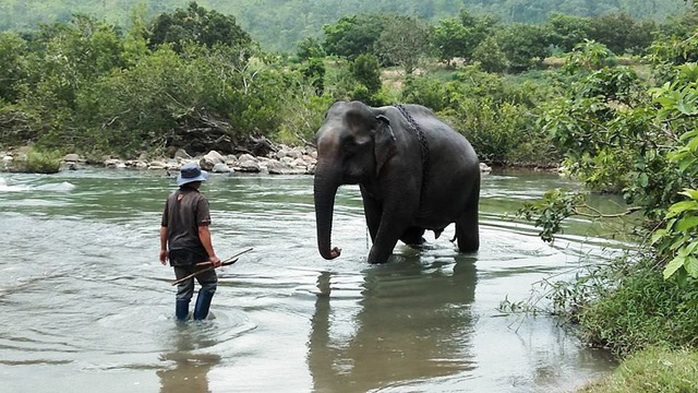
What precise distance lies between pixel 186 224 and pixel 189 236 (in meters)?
0.10

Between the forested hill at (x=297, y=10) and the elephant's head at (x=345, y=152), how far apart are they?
10206 centimetres

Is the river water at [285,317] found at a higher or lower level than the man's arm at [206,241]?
lower

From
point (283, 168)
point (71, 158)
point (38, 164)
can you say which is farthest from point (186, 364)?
point (71, 158)

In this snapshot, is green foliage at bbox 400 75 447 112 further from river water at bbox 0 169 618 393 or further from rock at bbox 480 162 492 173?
river water at bbox 0 169 618 393

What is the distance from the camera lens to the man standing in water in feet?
22.7

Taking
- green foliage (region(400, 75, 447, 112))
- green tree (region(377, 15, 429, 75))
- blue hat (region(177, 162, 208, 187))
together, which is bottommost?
blue hat (region(177, 162, 208, 187))

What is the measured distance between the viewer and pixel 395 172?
31.3 feet

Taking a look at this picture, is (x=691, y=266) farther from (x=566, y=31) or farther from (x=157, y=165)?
(x=566, y=31)

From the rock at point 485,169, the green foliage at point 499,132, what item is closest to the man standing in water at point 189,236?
the rock at point 485,169

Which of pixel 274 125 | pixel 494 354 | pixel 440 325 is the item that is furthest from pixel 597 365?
pixel 274 125

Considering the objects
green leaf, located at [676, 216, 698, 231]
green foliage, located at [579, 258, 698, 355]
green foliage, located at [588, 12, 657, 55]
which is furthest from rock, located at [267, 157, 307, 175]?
green foliage, located at [588, 12, 657, 55]

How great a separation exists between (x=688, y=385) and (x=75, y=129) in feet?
94.0

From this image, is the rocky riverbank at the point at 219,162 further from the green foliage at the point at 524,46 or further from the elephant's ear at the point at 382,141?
the green foliage at the point at 524,46

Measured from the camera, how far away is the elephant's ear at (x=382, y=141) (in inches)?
367
